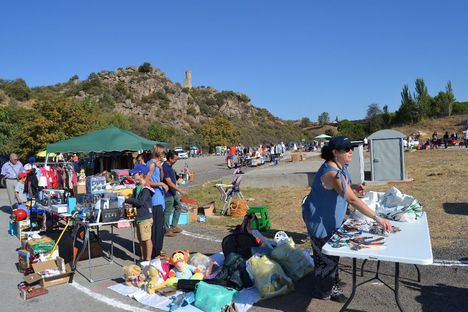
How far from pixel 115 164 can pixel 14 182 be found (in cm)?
754

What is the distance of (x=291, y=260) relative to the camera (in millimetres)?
4969

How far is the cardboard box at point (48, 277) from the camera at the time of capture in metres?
5.39

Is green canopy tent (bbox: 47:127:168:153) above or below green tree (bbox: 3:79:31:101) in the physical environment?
below

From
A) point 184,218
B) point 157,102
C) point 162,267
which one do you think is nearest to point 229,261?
point 162,267

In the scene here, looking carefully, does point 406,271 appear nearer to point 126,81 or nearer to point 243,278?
point 243,278

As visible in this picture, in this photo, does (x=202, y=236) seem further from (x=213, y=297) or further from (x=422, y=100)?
(x=422, y=100)

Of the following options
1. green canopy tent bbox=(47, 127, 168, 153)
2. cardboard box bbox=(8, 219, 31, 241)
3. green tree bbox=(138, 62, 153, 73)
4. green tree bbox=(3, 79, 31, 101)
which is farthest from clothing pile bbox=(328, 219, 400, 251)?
green tree bbox=(138, 62, 153, 73)

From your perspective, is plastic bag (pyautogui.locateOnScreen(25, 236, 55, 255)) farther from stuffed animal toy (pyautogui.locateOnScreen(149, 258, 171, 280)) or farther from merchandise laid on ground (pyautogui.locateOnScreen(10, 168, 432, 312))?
stuffed animal toy (pyautogui.locateOnScreen(149, 258, 171, 280))

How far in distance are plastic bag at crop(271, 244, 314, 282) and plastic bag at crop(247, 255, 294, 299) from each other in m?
0.15

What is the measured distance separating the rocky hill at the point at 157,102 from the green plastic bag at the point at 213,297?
2140 inches

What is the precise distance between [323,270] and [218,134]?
201 ft

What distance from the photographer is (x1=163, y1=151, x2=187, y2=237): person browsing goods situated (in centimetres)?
759

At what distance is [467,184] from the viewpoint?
12.4 meters

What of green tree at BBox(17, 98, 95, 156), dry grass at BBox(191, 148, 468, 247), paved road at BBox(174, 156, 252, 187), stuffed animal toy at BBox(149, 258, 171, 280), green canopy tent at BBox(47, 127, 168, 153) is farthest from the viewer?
green tree at BBox(17, 98, 95, 156)
